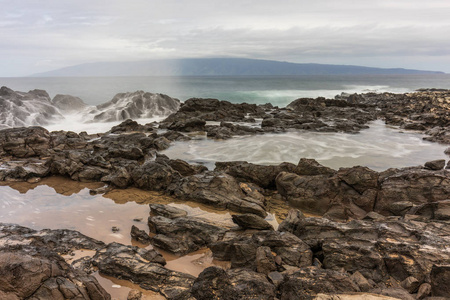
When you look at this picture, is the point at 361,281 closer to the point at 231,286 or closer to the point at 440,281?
the point at 440,281

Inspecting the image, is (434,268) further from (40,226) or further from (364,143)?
(364,143)

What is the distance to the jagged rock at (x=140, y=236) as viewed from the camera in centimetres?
673

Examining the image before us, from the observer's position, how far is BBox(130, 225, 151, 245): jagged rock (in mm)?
6727

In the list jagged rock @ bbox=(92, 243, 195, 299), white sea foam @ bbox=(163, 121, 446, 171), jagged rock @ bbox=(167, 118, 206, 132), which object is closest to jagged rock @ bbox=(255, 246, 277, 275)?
jagged rock @ bbox=(92, 243, 195, 299)

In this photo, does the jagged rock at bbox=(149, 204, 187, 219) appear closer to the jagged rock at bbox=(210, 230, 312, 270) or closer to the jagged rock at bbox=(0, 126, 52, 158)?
the jagged rock at bbox=(210, 230, 312, 270)

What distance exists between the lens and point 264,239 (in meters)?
5.82

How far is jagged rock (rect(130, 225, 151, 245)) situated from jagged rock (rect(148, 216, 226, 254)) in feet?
0.70

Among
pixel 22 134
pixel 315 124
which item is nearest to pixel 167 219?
pixel 22 134

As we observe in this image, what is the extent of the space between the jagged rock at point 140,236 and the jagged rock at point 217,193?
103 inches

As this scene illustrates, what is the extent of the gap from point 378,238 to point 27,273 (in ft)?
20.3

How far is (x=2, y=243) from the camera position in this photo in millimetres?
5441

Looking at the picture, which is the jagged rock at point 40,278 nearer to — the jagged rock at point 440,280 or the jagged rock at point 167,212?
the jagged rock at point 167,212

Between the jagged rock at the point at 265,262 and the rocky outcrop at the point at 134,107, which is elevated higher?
the rocky outcrop at the point at 134,107

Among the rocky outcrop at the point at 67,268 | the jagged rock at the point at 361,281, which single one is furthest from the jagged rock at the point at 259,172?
the jagged rock at the point at 361,281
